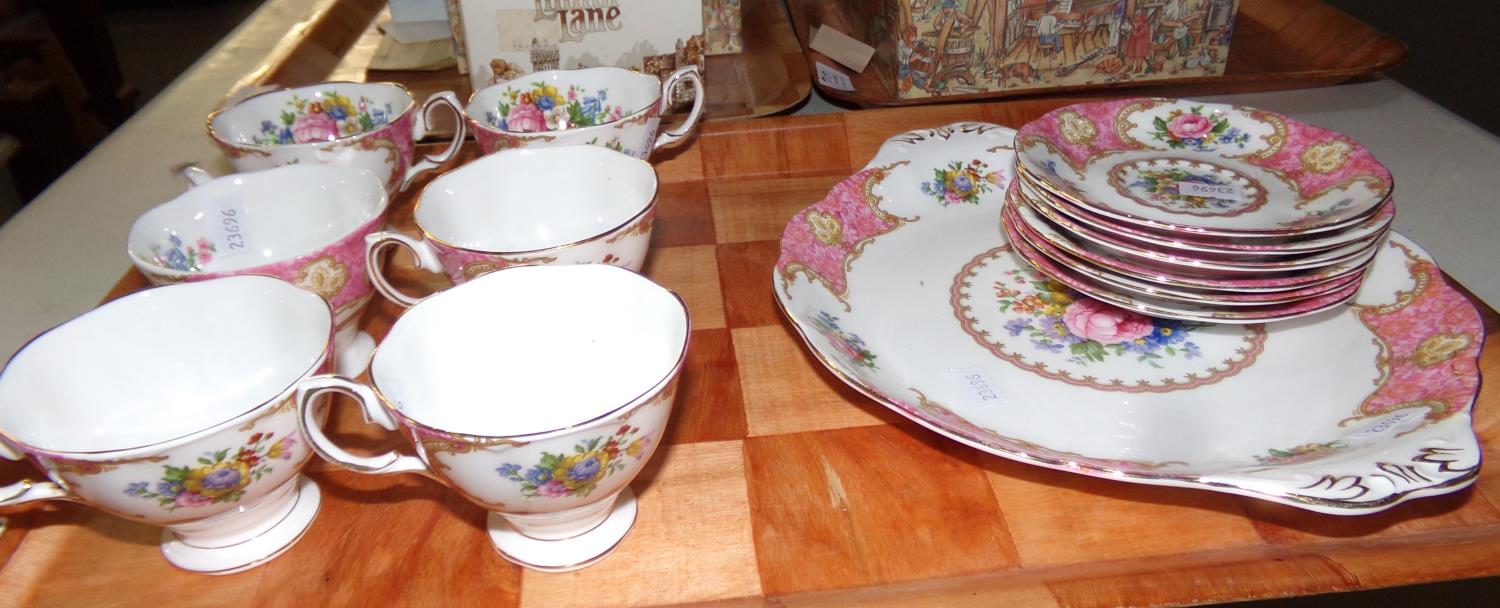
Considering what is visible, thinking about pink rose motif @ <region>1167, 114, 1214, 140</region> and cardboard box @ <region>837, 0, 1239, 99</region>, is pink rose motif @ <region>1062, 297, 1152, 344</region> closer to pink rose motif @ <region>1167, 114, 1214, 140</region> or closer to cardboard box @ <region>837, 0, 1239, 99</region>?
pink rose motif @ <region>1167, 114, 1214, 140</region>

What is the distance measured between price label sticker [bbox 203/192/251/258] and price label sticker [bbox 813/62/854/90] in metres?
0.56

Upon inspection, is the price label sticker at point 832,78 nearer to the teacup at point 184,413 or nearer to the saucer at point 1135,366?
the saucer at point 1135,366

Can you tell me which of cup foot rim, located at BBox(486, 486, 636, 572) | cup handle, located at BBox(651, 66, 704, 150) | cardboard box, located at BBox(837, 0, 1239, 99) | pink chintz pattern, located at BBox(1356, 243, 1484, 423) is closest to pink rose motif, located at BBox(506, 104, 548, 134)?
cup handle, located at BBox(651, 66, 704, 150)

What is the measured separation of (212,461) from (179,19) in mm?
2211

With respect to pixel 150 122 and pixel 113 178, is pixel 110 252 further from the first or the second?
pixel 150 122

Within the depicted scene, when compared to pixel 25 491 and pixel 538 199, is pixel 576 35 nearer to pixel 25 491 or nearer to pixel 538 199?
pixel 538 199

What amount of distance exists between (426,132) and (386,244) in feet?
0.85

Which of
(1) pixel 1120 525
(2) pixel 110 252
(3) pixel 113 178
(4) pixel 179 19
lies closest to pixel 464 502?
(1) pixel 1120 525

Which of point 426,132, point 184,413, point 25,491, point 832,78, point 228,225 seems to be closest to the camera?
point 25,491

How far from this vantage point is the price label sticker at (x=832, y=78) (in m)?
1.02

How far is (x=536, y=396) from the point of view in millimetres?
612

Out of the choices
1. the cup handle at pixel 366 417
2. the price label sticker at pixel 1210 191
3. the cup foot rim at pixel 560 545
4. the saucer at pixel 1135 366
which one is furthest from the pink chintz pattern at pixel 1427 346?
the cup handle at pixel 366 417

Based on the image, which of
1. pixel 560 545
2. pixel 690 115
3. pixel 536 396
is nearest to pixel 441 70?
pixel 690 115

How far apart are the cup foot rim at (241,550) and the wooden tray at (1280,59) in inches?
25.8
